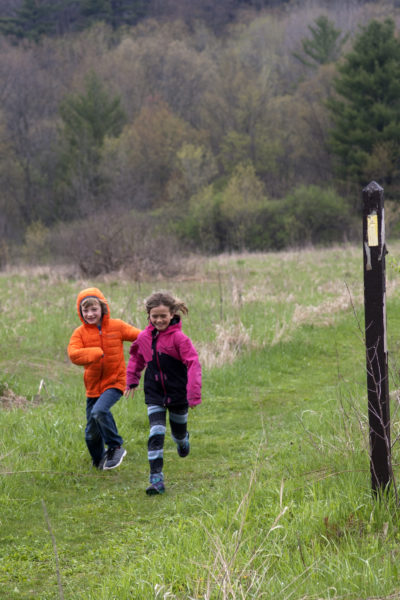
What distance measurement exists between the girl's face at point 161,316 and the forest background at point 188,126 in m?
16.6

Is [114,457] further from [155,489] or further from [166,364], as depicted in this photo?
[166,364]

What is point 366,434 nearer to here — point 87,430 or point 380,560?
point 380,560

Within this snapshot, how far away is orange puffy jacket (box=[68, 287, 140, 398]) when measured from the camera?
19.4 ft

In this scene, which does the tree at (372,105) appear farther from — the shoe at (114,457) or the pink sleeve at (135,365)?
the pink sleeve at (135,365)

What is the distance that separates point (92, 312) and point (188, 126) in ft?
162

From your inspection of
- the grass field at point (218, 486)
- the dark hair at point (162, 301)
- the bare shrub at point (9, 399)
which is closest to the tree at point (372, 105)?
the grass field at point (218, 486)

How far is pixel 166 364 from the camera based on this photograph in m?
5.48

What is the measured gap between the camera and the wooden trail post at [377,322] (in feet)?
12.4

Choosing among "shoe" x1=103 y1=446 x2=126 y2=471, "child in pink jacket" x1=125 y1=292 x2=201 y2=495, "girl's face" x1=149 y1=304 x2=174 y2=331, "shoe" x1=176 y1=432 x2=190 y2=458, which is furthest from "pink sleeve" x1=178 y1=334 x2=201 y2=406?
"shoe" x1=103 y1=446 x2=126 y2=471

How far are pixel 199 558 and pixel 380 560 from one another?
893 millimetres

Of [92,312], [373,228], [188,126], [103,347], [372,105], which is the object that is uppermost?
[188,126]

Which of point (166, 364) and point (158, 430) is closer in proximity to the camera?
point (158, 430)

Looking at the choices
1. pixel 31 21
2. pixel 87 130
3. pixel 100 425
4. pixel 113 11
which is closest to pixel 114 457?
pixel 100 425

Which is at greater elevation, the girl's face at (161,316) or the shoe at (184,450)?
the girl's face at (161,316)
